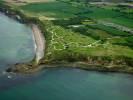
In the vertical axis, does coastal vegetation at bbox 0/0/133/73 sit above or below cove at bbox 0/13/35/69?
above

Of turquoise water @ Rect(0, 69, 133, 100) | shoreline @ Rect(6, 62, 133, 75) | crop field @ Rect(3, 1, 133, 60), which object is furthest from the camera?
crop field @ Rect(3, 1, 133, 60)

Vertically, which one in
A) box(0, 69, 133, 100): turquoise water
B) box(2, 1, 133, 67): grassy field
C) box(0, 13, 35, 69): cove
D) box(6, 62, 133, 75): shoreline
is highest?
box(2, 1, 133, 67): grassy field

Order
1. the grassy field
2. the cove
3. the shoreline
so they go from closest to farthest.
Answer: the shoreline → the cove → the grassy field

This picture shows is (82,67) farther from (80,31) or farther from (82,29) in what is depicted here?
(82,29)

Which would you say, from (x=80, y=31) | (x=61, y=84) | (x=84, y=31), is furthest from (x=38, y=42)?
(x=61, y=84)

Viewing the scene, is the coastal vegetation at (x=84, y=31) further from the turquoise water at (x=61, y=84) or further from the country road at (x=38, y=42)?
the turquoise water at (x=61, y=84)

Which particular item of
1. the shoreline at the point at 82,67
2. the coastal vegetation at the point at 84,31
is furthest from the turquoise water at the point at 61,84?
the coastal vegetation at the point at 84,31

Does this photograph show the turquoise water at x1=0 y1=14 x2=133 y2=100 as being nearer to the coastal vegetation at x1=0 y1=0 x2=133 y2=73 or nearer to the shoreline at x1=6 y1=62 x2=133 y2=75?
the shoreline at x1=6 y1=62 x2=133 y2=75

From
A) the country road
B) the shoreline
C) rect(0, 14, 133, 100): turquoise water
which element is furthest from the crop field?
rect(0, 14, 133, 100): turquoise water

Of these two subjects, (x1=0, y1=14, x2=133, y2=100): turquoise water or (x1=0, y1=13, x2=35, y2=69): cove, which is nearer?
(x1=0, y1=14, x2=133, y2=100): turquoise water
